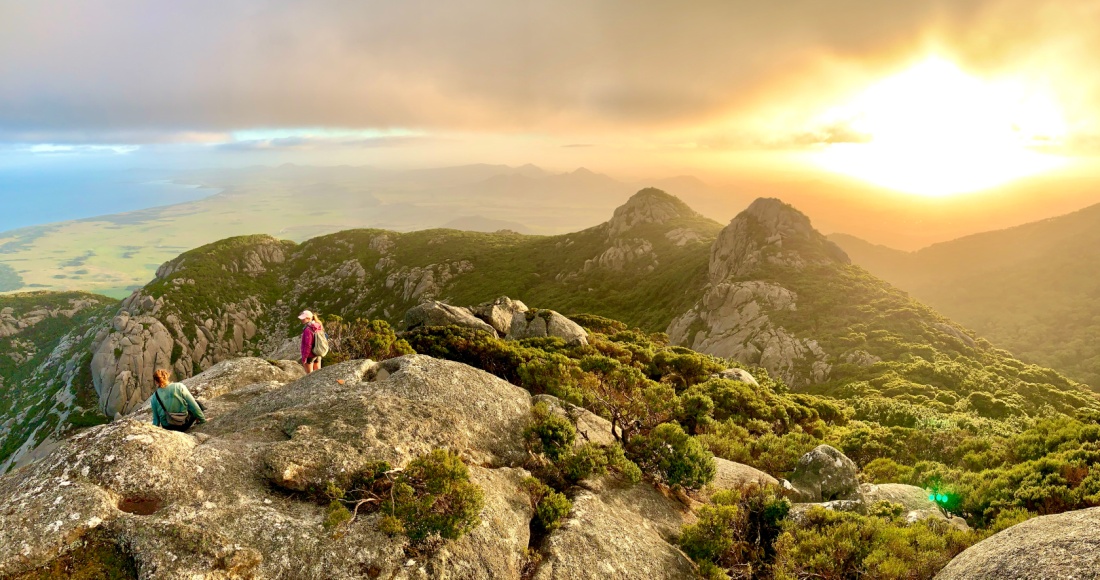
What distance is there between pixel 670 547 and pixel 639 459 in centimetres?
407

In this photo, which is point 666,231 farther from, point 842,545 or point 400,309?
point 842,545

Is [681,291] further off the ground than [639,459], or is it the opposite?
[639,459]

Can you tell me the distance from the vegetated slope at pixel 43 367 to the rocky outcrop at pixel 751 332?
393ft

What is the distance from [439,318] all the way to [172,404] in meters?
30.3

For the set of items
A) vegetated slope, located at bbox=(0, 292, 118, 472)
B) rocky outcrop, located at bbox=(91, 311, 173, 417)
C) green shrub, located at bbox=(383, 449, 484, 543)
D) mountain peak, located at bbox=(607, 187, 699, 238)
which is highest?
mountain peak, located at bbox=(607, 187, 699, 238)

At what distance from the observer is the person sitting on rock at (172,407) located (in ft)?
48.8

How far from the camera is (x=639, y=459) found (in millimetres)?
18422

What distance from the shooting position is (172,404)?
1520 cm

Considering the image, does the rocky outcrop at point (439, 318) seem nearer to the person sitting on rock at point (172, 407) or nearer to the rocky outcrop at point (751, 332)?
the person sitting on rock at point (172, 407)

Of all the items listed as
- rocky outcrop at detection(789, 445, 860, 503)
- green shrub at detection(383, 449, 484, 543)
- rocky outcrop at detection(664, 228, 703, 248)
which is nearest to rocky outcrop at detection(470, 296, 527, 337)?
rocky outcrop at detection(789, 445, 860, 503)

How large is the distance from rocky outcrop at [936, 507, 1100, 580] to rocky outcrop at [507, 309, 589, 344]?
1326 inches

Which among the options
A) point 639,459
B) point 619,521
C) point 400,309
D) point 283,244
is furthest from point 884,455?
point 283,244

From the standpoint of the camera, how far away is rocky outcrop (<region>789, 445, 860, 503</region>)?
65.5ft

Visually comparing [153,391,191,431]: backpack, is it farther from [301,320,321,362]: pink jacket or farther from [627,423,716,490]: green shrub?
[627,423,716,490]: green shrub
